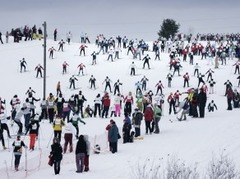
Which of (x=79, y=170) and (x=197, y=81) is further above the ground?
(x=197, y=81)

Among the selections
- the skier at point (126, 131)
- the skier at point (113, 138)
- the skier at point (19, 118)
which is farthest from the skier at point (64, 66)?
the skier at point (113, 138)

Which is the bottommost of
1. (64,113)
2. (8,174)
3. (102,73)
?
(8,174)

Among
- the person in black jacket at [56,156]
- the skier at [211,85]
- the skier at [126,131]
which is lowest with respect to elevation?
the person in black jacket at [56,156]

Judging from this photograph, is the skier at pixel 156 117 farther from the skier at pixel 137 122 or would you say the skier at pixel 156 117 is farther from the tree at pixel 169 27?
the tree at pixel 169 27

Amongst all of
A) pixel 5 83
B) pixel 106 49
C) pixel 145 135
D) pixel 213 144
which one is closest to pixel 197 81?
pixel 106 49

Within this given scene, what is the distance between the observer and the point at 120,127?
2870 centimetres

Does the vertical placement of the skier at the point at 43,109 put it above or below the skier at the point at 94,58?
below

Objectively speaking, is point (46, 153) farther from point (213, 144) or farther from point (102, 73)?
point (102, 73)

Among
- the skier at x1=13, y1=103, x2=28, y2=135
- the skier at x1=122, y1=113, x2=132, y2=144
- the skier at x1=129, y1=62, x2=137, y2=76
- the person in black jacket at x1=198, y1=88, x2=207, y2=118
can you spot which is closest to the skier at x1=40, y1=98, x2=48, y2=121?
the skier at x1=13, y1=103, x2=28, y2=135

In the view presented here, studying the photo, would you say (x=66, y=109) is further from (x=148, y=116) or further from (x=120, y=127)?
(x=148, y=116)

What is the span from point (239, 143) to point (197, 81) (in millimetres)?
23302

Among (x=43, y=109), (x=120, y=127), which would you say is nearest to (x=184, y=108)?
(x=120, y=127)

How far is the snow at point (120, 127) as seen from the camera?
19172 mm

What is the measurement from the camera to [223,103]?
1495 inches
